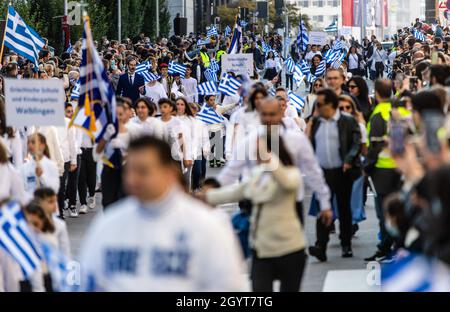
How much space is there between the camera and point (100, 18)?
52.5 meters

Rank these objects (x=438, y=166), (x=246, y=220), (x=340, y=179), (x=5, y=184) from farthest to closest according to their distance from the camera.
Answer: (x=340, y=179), (x=5, y=184), (x=246, y=220), (x=438, y=166)

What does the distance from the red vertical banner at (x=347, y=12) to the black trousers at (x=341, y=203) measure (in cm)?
7213

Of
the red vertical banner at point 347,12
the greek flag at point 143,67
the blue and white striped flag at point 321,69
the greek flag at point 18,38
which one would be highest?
the red vertical banner at point 347,12

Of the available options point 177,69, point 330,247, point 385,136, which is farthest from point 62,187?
point 177,69

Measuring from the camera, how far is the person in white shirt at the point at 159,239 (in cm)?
581

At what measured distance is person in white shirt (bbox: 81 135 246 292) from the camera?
581cm

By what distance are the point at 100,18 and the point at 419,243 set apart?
1780 inches

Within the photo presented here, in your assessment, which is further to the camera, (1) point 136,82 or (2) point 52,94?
(1) point 136,82

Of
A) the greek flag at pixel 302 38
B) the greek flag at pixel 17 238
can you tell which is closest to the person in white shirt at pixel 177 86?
the greek flag at pixel 17 238

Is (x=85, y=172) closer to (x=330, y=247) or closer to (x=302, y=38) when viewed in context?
(x=330, y=247)

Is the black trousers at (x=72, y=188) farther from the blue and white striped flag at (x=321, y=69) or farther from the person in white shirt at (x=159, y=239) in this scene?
the blue and white striped flag at (x=321, y=69)

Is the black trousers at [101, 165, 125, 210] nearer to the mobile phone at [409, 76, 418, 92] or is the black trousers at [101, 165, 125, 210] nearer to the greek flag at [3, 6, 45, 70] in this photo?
the mobile phone at [409, 76, 418, 92]

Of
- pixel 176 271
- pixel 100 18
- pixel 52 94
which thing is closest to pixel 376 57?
pixel 100 18

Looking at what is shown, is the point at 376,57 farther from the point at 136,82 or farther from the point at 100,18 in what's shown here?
the point at 136,82
